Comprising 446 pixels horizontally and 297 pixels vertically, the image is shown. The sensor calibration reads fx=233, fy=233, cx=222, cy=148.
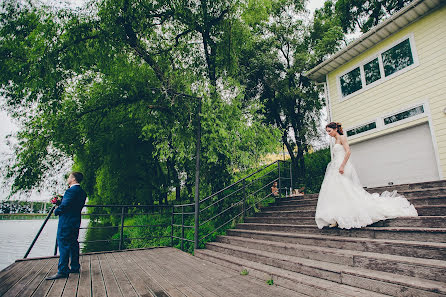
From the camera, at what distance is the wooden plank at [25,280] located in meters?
3.20

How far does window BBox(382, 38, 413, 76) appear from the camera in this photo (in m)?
7.62

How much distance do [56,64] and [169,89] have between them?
376 cm

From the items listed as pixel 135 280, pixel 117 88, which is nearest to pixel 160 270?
pixel 135 280

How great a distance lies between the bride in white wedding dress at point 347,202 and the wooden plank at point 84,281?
3917mm

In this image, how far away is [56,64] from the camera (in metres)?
7.65

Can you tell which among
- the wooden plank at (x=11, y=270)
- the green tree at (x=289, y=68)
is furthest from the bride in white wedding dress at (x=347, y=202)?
the green tree at (x=289, y=68)

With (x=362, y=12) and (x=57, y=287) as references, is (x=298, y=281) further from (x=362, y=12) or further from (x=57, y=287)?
(x=362, y=12)

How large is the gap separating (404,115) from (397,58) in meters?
2.04

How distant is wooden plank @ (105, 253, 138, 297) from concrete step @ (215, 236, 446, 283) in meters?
2.54

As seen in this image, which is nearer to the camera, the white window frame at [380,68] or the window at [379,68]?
the white window frame at [380,68]

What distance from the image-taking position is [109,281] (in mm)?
3701

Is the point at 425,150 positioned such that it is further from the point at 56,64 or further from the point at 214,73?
the point at 56,64

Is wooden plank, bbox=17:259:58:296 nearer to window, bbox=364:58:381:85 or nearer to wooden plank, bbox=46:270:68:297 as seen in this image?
wooden plank, bbox=46:270:68:297

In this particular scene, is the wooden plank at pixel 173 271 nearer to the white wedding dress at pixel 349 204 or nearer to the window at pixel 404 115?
the white wedding dress at pixel 349 204
